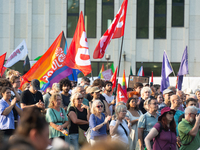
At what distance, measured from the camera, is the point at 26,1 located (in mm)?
23734

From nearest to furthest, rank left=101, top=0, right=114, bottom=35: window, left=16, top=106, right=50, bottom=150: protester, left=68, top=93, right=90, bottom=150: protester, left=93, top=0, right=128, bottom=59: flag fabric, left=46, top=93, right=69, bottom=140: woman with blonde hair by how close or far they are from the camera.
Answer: left=16, top=106, right=50, bottom=150: protester
left=46, top=93, right=69, bottom=140: woman with blonde hair
left=68, top=93, right=90, bottom=150: protester
left=93, top=0, right=128, bottom=59: flag fabric
left=101, top=0, right=114, bottom=35: window

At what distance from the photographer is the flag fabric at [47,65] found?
1137cm

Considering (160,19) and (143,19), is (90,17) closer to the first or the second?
(143,19)

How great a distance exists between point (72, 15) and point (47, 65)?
1279 cm

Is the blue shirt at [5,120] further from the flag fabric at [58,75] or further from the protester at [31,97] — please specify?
the flag fabric at [58,75]

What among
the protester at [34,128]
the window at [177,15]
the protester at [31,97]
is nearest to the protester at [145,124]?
the protester at [31,97]

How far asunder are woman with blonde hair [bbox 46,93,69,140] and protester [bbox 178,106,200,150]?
2.14 meters

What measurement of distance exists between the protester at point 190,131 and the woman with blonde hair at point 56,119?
7.02ft

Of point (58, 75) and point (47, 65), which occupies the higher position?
point (47, 65)

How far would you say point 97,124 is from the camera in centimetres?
703

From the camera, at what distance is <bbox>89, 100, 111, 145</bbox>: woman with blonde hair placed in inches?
274

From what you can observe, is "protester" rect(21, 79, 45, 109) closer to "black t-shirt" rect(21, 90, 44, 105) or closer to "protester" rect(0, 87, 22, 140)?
"black t-shirt" rect(21, 90, 44, 105)

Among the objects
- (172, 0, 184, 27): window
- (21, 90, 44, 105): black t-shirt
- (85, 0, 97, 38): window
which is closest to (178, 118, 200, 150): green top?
(21, 90, 44, 105): black t-shirt

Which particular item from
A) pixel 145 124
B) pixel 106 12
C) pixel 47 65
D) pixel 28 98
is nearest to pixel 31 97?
pixel 28 98
